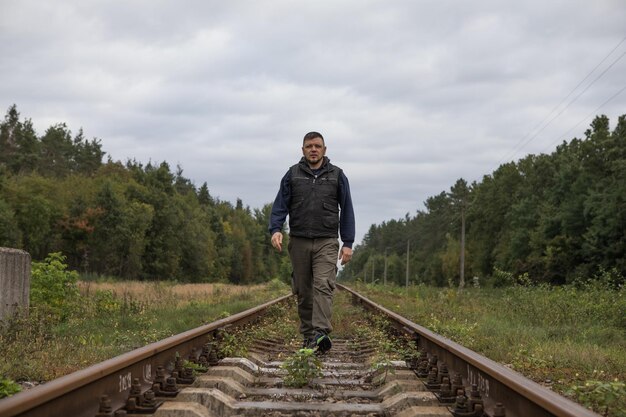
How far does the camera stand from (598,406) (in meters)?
3.90

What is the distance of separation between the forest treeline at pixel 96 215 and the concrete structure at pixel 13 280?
163ft

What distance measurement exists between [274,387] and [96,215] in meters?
63.9

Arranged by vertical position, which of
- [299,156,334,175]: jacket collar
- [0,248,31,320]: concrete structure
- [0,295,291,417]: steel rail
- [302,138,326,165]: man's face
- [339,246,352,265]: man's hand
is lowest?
[0,295,291,417]: steel rail

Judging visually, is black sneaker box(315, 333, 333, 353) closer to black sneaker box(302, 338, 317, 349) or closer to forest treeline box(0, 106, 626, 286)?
black sneaker box(302, 338, 317, 349)

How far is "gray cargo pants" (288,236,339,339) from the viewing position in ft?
20.9

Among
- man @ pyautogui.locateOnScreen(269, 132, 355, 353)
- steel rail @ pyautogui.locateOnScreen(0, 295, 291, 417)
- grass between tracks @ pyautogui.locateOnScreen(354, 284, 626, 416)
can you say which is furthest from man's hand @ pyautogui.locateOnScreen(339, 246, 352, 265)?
steel rail @ pyautogui.locateOnScreen(0, 295, 291, 417)

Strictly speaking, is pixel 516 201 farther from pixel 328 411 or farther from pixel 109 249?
pixel 328 411

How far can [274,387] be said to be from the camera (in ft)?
16.3

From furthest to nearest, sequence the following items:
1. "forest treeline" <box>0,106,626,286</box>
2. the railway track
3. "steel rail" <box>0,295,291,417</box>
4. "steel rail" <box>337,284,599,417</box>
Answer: "forest treeline" <box>0,106,626,286</box> < the railway track < "steel rail" <box>337,284,599,417</box> < "steel rail" <box>0,295,291,417</box>

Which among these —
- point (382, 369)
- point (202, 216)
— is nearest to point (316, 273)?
point (382, 369)

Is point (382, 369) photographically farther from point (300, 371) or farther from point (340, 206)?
point (340, 206)

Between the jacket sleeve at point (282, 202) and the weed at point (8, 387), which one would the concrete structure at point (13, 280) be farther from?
the weed at point (8, 387)

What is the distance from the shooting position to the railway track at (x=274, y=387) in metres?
3.18

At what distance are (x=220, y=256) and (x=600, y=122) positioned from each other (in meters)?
63.2
